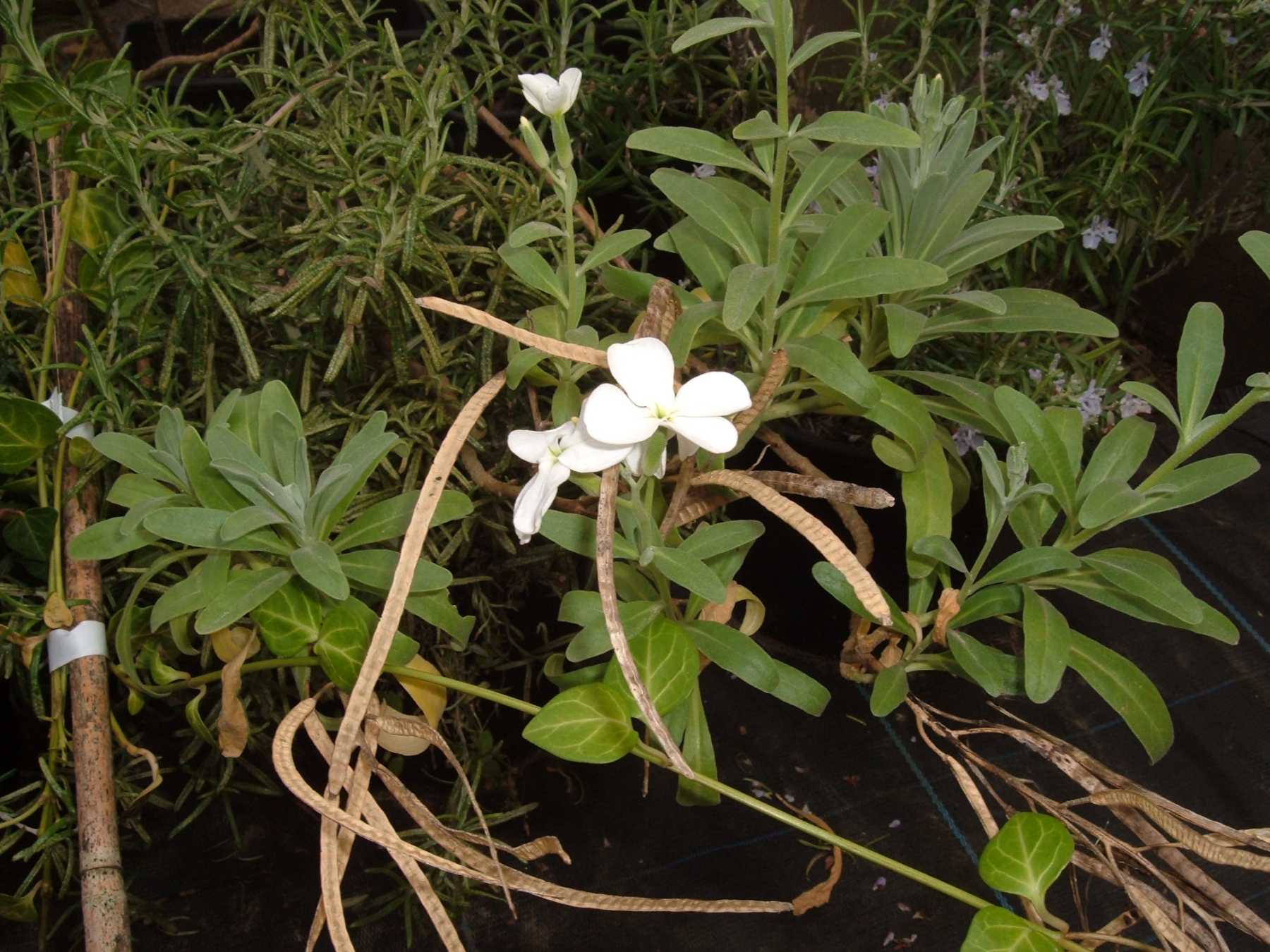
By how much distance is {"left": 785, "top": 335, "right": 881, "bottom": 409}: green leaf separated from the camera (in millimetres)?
701

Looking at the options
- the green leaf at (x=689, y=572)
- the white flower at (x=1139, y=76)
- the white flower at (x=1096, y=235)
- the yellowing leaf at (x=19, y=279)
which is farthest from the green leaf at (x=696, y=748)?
the white flower at (x=1139, y=76)

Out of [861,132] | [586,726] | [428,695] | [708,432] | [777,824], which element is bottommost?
[777,824]

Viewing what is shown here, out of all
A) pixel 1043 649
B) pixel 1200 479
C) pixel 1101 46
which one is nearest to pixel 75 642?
pixel 1043 649

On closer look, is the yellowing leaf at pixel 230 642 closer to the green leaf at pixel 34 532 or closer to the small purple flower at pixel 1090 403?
the green leaf at pixel 34 532

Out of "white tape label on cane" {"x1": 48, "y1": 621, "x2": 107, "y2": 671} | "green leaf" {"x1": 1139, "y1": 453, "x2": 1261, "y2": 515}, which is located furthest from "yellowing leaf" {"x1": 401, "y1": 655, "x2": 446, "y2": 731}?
"green leaf" {"x1": 1139, "y1": 453, "x2": 1261, "y2": 515}

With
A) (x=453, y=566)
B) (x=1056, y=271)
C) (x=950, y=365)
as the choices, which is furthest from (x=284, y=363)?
(x=1056, y=271)

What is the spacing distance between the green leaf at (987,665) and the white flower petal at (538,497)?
0.36 metres

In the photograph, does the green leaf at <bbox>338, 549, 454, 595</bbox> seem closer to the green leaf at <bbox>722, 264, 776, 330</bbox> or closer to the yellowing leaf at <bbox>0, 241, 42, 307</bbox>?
the green leaf at <bbox>722, 264, 776, 330</bbox>

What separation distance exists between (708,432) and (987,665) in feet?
1.10

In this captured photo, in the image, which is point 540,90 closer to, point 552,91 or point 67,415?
point 552,91

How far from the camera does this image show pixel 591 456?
1.92ft

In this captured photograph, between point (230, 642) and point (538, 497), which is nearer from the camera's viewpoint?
point (538, 497)

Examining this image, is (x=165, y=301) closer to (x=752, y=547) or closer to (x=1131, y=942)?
(x=752, y=547)

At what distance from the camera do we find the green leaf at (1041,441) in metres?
0.74
